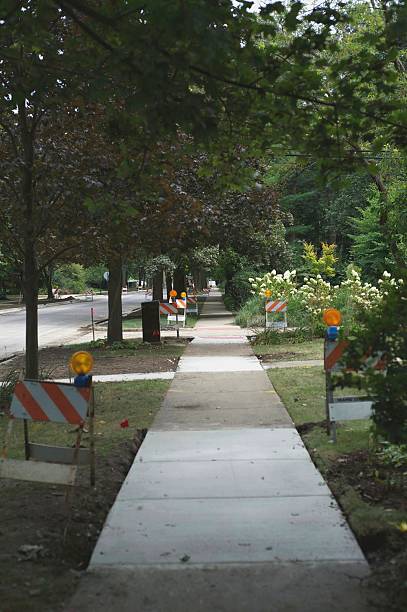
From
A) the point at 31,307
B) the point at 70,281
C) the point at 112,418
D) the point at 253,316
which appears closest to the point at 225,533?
the point at 112,418

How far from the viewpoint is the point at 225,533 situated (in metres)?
4.27

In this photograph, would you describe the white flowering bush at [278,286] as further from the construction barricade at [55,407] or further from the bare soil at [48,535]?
the construction barricade at [55,407]

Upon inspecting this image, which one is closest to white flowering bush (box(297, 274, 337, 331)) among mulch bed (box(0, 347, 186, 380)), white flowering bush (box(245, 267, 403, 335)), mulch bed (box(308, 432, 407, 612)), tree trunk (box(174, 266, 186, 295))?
white flowering bush (box(245, 267, 403, 335))

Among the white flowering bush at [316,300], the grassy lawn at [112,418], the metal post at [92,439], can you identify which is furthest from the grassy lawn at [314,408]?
the white flowering bush at [316,300]

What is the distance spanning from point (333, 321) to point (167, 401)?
3211 mm

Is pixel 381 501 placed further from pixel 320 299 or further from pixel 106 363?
pixel 320 299

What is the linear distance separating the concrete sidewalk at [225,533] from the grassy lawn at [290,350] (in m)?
6.33

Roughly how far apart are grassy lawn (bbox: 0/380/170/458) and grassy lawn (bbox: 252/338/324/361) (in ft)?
12.4

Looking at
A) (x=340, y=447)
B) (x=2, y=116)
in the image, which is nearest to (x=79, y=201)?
(x=2, y=116)

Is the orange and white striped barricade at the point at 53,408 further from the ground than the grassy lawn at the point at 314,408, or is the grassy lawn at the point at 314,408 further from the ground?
the orange and white striped barricade at the point at 53,408

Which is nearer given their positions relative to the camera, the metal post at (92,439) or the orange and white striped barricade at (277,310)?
the metal post at (92,439)

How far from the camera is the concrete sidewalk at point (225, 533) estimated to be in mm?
3375

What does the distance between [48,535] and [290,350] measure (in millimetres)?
11257

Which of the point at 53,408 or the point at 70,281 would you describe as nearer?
the point at 53,408
